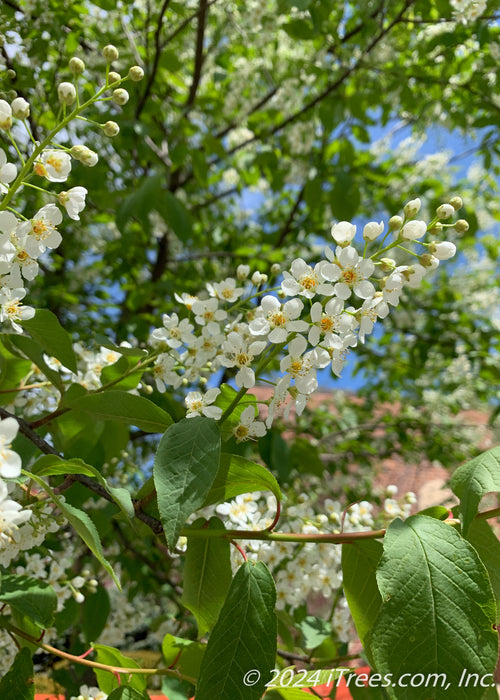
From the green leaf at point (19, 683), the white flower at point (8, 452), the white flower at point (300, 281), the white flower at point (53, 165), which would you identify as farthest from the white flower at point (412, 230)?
the green leaf at point (19, 683)

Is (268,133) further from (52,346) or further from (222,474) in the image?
(222,474)

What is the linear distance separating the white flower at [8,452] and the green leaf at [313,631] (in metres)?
1.05

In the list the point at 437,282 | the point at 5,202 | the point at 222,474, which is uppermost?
the point at 437,282

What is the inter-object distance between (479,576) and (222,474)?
0.39 metres

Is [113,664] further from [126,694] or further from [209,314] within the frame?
[209,314]

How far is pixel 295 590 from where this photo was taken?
57.7 inches

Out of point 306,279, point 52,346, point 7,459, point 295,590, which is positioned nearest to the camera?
point 7,459

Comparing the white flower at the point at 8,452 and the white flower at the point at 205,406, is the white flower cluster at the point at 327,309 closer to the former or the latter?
the white flower at the point at 205,406

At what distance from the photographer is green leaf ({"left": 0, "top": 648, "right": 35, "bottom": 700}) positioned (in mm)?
973

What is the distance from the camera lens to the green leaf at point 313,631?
4.66 ft

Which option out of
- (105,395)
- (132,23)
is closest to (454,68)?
(132,23)

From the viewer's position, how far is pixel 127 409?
3.01 feet

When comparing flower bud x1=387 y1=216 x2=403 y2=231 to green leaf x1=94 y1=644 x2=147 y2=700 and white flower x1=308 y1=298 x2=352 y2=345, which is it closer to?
white flower x1=308 y1=298 x2=352 y2=345

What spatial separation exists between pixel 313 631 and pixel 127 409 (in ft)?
3.05
